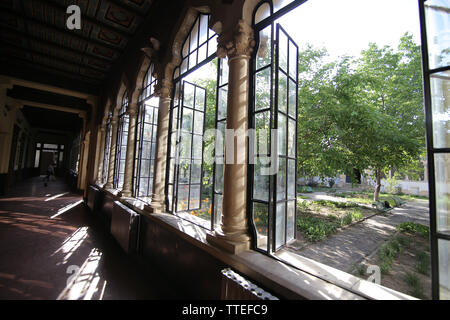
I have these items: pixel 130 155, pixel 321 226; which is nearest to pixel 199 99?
pixel 130 155

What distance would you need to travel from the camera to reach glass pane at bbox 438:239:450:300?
0.91 meters

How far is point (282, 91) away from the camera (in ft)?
5.88

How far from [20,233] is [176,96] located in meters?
4.19

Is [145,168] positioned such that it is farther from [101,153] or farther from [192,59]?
[101,153]

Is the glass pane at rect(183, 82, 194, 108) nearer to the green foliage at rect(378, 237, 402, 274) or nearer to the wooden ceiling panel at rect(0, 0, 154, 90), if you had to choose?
the wooden ceiling panel at rect(0, 0, 154, 90)

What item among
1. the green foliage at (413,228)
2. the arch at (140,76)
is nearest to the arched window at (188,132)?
the arch at (140,76)

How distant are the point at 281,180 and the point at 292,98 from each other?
83 cm

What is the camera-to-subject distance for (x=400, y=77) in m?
5.49

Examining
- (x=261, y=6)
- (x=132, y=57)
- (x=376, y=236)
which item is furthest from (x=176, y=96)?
(x=376, y=236)

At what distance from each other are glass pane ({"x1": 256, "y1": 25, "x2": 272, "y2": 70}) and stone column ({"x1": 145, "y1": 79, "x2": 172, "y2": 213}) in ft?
6.08

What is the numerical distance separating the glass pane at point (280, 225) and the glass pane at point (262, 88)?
963mm

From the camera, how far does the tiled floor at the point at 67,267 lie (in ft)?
7.17

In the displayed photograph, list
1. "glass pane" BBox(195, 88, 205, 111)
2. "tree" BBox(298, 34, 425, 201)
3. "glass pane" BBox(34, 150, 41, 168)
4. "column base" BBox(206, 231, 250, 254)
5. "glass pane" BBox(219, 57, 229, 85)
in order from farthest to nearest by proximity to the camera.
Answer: "glass pane" BBox(34, 150, 41, 168) < "tree" BBox(298, 34, 425, 201) < "glass pane" BBox(195, 88, 205, 111) < "glass pane" BBox(219, 57, 229, 85) < "column base" BBox(206, 231, 250, 254)

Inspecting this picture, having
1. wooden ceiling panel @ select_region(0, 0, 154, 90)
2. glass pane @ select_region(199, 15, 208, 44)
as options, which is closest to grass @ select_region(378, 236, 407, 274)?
glass pane @ select_region(199, 15, 208, 44)
